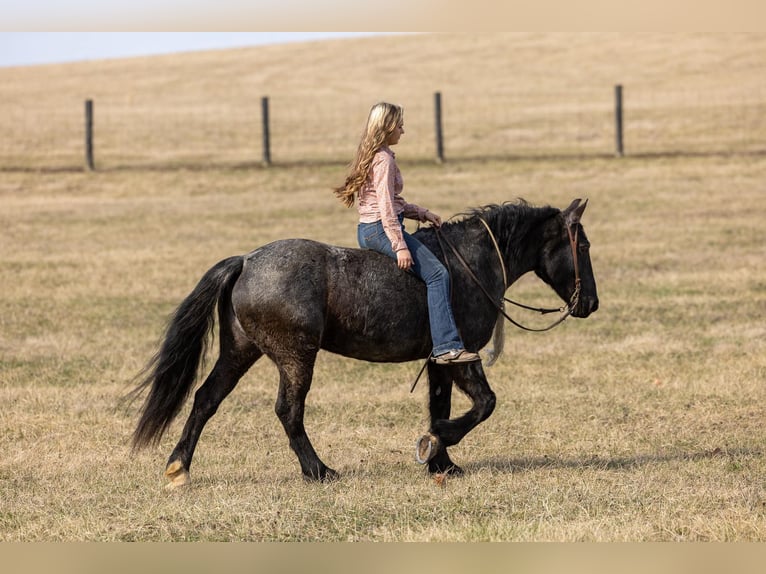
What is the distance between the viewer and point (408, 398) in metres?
11.1

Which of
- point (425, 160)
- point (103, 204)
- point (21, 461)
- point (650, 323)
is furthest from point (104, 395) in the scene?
point (425, 160)

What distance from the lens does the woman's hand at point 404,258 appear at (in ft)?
25.5

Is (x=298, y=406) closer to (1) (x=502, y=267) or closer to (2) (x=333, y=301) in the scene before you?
(2) (x=333, y=301)

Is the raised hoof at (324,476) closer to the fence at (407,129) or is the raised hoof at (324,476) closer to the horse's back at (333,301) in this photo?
the horse's back at (333,301)

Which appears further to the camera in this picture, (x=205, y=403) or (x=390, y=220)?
(x=205, y=403)

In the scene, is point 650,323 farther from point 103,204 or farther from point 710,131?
point 710,131

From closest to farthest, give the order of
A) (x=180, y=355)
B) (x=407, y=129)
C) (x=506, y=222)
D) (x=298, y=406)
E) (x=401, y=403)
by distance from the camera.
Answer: (x=298, y=406) < (x=180, y=355) < (x=506, y=222) < (x=401, y=403) < (x=407, y=129)

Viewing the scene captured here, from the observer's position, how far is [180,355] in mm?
7902

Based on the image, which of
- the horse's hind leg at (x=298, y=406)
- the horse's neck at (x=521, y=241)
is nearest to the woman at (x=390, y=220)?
the horse's neck at (x=521, y=241)

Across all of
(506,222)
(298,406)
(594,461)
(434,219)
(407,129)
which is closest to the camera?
(298,406)

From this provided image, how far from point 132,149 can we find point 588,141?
1308cm

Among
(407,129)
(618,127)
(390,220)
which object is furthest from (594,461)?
(407,129)

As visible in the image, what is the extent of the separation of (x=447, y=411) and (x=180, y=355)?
1.99m

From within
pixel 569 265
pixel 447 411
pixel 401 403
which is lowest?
pixel 401 403
